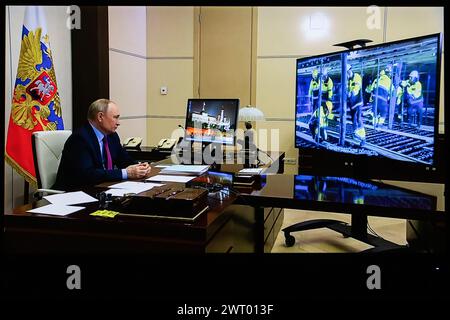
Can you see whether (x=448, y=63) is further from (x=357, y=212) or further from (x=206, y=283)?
(x=206, y=283)

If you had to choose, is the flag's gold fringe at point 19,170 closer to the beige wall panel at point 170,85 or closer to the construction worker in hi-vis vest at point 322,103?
the construction worker in hi-vis vest at point 322,103

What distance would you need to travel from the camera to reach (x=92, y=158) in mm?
2166

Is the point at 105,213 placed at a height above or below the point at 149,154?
below

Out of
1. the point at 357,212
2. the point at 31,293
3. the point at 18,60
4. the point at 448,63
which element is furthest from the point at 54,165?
the point at 448,63

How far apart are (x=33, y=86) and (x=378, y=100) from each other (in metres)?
2.32

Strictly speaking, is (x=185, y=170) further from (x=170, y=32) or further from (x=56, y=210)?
(x=170, y=32)

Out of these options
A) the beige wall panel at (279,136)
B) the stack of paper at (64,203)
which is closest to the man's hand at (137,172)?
the stack of paper at (64,203)

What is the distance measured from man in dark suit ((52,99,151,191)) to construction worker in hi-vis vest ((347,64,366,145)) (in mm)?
1224

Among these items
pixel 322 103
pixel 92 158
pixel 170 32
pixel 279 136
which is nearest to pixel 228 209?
pixel 92 158

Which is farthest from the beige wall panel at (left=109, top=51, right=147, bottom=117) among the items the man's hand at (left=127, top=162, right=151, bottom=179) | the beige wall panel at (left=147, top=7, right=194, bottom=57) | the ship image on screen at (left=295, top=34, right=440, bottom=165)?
the ship image on screen at (left=295, top=34, right=440, bottom=165)

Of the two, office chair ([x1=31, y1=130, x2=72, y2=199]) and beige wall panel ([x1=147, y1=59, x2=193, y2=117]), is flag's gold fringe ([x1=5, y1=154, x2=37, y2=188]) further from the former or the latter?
beige wall panel ([x1=147, y1=59, x2=193, y2=117])

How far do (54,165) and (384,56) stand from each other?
77.6 inches

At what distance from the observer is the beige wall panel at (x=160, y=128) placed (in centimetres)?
470

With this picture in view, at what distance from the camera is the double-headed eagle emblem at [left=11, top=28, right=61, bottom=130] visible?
2.70 m
